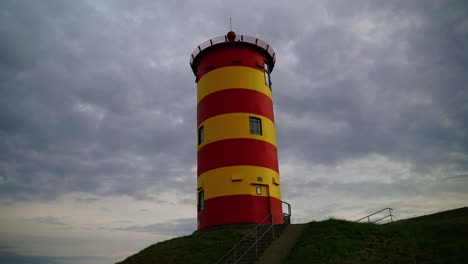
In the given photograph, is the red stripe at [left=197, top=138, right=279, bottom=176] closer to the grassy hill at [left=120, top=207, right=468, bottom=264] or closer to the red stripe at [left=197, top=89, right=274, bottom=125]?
the red stripe at [left=197, top=89, right=274, bottom=125]

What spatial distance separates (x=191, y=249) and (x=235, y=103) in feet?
29.6

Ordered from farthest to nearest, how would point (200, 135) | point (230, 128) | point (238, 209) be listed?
point (200, 135) → point (230, 128) → point (238, 209)

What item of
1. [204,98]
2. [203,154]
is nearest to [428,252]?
[203,154]

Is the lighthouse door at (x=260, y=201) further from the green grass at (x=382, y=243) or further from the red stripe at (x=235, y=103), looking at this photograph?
the red stripe at (x=235, y=103)

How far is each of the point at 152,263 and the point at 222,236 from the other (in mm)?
3881

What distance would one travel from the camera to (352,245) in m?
15.0

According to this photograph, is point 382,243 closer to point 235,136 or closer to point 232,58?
point 235,136

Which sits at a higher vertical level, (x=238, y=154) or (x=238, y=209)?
(x=238, y=154)

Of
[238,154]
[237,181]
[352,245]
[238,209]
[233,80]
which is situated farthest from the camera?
[233,80]

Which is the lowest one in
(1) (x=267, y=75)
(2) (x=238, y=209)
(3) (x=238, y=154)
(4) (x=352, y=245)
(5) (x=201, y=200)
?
(4) (x=352, y=245)

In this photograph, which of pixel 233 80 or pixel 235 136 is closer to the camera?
pixel 235 136

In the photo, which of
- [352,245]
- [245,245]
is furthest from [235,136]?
[352,245]

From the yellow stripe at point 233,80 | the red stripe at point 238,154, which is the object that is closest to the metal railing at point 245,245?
the red stripe at point 238,154

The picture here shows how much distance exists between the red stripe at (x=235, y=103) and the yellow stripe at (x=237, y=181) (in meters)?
3.57
